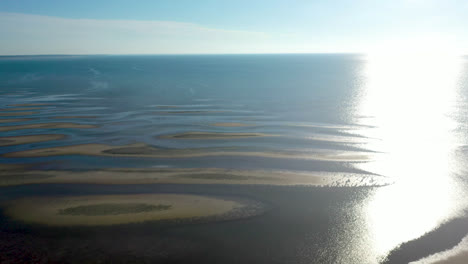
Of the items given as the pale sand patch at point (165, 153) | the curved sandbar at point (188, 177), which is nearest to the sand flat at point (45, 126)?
the pale sand patch at point (165, 153)

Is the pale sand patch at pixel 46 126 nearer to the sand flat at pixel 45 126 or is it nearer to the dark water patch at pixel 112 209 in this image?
the sand flat at pixel 45 126

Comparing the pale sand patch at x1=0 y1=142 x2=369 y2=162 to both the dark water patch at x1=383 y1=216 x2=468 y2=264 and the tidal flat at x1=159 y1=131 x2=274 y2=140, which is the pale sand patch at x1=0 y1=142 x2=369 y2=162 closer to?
the tidal flat at x1=159 y1=131 x2=274 y2=140

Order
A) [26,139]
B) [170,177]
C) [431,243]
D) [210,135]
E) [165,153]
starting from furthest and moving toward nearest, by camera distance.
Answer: [210,135] < [26,139] < [165,153] < [170,177] < [431,243]

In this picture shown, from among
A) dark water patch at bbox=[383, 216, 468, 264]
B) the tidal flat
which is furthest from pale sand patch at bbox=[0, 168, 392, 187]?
the tidal flat

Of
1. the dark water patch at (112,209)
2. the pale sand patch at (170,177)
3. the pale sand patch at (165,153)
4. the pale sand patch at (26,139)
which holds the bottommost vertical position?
the dark water patch at (112,209)

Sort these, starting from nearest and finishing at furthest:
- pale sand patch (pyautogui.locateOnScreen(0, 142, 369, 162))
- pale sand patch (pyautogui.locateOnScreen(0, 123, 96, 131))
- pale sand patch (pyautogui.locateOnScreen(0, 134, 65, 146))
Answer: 1. pale sand patch (pyautogui.locateOnScreen(0, 142, 369, 162))
2. pale sand patch (pyautogui.locateOnScreen(0, 134, 65, 146))
3. pale sand patch (pyautogui.locateOnScreen(0, 123, 96, 131))

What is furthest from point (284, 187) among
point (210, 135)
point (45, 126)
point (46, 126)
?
point (45, 126)

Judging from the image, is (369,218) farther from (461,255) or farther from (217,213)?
(217,213)

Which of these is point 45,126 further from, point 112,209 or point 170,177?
point 112,209
